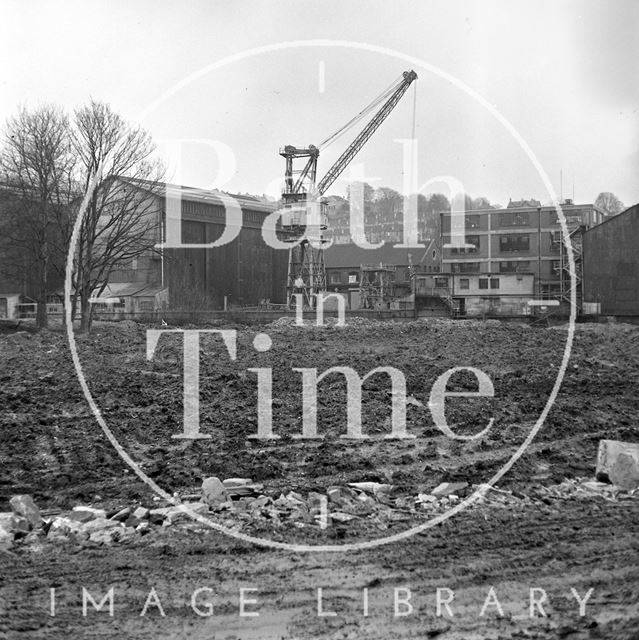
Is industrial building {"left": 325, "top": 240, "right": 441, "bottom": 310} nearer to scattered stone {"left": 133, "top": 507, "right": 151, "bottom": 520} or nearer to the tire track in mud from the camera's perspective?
scattered stone {"left": 133, "top": 507, "right": 151, "bottom": 520}

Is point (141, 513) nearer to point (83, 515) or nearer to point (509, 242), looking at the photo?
point (83, 515)

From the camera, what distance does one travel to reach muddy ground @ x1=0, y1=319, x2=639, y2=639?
173 inches

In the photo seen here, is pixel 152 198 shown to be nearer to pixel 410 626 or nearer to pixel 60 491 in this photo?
pixel 60 491

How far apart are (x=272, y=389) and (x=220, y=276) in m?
38.6

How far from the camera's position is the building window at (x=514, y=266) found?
62.6 meters

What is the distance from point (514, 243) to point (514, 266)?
1.96 metres

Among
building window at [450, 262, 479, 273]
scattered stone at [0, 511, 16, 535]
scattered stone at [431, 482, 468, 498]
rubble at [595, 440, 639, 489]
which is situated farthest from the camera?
building window at [450, 262, 479, 273]

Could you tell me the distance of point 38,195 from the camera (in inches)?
1203

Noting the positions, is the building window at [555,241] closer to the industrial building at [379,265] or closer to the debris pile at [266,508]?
the industrial building at [379,265]

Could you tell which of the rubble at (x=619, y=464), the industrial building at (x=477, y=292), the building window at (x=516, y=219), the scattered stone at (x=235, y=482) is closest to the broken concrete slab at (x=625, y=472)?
the rubble at (x=619, y=464)

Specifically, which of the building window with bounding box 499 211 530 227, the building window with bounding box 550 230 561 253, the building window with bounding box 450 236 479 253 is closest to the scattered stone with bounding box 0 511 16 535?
the building window with bounding box 550 230 561 253

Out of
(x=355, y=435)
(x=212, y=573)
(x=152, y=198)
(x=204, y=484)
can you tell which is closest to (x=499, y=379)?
(x=355, y=435)

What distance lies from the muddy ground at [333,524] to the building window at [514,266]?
47848mm

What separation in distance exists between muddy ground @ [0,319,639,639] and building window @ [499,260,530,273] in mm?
47848
